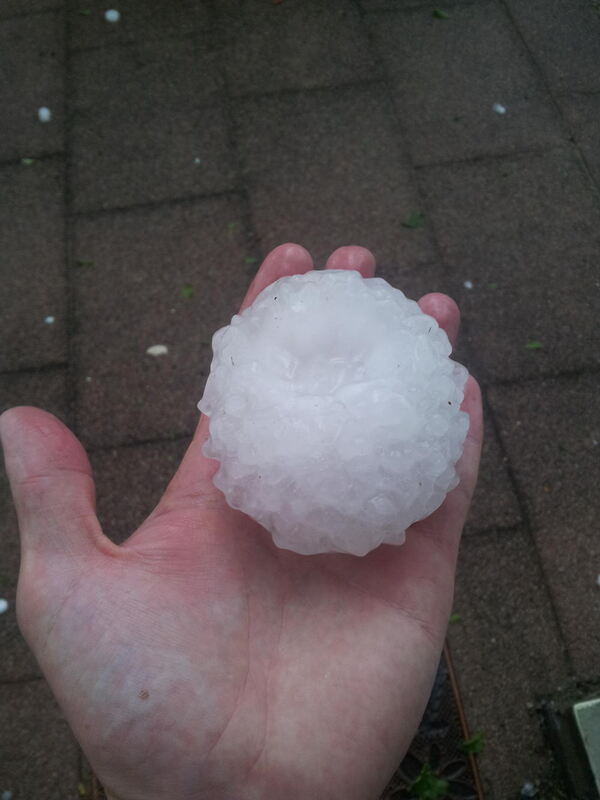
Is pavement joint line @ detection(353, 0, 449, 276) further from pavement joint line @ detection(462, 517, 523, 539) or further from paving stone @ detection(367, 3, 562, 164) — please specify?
pavement joint line @ detection(462, 517, 523, 539)

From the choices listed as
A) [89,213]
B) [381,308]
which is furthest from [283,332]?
[89,213]

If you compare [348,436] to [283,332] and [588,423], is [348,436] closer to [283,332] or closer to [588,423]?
[283,332]

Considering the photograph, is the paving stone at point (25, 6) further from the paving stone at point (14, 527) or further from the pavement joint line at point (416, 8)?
the paving stone at point (14, 527)

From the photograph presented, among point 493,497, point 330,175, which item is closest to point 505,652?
point 493,497

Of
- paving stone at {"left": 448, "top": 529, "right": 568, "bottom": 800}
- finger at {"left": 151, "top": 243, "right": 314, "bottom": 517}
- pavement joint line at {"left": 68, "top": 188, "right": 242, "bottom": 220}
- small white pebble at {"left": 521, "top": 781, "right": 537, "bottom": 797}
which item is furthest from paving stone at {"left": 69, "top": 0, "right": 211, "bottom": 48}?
small white pebble at {"left": 521, "top": 781, "right": 537, "bottom": 797}

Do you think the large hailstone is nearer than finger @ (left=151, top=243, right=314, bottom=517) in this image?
Yes

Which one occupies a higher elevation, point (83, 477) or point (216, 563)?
point (83, 477)
